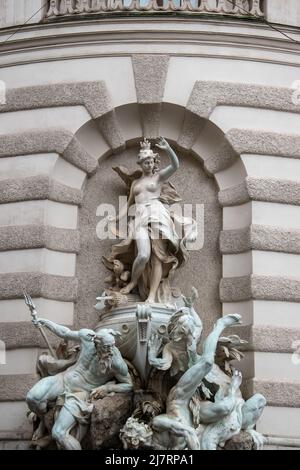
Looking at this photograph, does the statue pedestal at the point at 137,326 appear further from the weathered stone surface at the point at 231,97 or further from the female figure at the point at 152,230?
the weathered stone surface at the point at 231,97

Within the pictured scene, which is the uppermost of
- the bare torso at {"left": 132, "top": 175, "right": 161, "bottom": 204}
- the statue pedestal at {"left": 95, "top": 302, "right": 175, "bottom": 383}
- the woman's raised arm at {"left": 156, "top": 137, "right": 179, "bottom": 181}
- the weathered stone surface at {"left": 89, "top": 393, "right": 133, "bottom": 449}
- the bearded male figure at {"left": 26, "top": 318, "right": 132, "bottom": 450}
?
the woman's raised arm at {"left": 156, "top": 137, "right": 179, "bottom": 181}

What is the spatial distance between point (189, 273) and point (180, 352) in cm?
216

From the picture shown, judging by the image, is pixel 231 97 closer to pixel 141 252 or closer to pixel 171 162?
pixel 171 162

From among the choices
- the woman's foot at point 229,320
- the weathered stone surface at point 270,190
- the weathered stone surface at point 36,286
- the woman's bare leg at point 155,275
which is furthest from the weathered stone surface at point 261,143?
the weathered stone surface at point 36,286

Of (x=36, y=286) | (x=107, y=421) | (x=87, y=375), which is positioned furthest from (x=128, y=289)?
(x=107, y=421)

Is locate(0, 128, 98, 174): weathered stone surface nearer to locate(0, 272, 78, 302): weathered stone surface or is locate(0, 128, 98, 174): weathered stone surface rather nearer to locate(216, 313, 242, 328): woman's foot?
locate(0, 272, 78, 302): weathered stone surface

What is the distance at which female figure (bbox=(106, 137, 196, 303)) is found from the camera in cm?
1378

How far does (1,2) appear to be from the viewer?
15375 mm

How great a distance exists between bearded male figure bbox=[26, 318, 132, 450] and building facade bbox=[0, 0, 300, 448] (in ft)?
3.45

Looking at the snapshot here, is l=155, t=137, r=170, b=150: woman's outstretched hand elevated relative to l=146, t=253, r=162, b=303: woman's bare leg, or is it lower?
elevated

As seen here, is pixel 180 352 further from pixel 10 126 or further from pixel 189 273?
pixel 10 126

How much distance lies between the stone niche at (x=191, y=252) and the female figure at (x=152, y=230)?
0.35m

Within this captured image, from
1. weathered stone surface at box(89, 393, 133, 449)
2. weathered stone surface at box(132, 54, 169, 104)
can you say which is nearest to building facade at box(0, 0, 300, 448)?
weathered stone surface at box(132, 54, 169, 104)

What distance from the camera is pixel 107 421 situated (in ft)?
40.6
